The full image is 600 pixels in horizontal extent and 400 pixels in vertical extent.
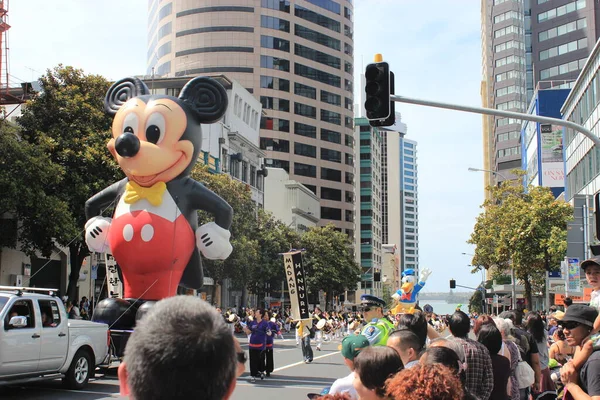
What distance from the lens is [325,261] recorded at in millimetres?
61656

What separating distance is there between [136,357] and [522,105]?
339 ft

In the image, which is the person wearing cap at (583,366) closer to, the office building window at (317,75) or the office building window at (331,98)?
the office building window at (317,75)

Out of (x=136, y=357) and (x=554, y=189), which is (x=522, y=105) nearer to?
(x=554, y=189)

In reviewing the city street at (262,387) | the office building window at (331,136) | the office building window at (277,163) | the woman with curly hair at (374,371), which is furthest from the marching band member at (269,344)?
the office building window at (331,136)

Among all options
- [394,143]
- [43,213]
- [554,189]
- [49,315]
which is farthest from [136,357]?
[394,143]

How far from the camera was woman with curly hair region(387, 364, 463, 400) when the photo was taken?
310cm

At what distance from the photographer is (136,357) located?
7.26 ft

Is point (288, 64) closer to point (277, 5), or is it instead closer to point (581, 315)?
point (277, 5)

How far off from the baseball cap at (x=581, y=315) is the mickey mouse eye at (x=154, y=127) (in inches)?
369

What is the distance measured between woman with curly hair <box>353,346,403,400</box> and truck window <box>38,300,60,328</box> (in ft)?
31.5

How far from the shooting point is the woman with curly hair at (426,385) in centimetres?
310

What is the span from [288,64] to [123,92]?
73.6 meters

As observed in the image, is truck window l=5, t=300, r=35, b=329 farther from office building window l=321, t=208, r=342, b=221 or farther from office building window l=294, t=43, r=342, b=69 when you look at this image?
office building window l=321, t=208, r=342, b=221

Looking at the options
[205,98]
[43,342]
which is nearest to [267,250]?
[205,98]
